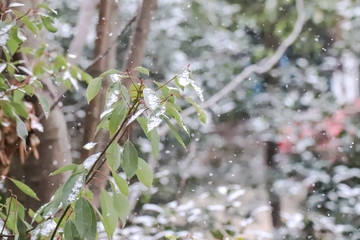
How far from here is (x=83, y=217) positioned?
18.7 inches

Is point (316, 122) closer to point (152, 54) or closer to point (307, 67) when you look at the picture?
point (307, 67)

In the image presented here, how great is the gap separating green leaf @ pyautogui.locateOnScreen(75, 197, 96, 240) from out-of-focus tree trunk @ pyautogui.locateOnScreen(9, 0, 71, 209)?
547 mm

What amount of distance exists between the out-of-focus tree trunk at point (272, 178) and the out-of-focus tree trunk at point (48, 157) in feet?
2.37

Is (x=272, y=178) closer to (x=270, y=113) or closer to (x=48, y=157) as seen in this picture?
(x=270, y=113)

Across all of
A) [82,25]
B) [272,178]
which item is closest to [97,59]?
Answer: [82,25]

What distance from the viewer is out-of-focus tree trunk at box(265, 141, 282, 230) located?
1.54 metres

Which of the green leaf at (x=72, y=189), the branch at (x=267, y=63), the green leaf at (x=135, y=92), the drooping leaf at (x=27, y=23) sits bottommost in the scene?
the green leaf at (x=72, y=189)

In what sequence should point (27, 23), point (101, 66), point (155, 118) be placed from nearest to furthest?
1. point (155, 118)
2. point (27, 23)
3. point (101, 66)

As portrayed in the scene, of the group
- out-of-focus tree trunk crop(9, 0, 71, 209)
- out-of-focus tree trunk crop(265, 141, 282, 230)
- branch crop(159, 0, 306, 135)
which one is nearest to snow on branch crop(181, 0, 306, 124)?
branch crop(159, 0, 306, 135)

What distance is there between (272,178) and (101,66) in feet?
2.25

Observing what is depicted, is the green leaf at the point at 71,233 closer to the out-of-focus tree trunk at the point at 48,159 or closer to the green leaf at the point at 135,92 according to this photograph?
the green leaf at the point at 135,92

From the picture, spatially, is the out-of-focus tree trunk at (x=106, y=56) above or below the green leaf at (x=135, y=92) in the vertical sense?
above

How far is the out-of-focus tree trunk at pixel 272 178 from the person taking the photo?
154cm

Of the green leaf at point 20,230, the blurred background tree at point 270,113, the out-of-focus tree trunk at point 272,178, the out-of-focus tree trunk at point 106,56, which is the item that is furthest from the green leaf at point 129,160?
the out-of-focus tree trunk at point 272,178
